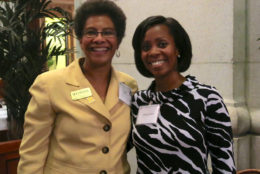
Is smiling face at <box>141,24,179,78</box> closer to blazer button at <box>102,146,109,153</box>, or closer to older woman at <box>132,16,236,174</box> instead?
older woman at <box>132,16,236,174</box>

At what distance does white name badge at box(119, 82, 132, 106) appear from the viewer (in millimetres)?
1815

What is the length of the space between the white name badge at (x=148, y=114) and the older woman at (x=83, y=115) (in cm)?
9

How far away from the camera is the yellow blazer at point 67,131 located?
1607mm

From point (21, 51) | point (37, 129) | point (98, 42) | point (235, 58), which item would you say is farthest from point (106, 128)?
point (21, 51)

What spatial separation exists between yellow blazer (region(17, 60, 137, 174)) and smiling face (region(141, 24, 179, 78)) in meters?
0.33

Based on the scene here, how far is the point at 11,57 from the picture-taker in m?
3.42

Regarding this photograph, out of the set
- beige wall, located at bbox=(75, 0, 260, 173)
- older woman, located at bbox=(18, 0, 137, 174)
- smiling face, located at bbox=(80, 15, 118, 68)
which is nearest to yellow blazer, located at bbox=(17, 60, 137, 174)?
older woman, located at bbox=(18, 0, 137, 174)

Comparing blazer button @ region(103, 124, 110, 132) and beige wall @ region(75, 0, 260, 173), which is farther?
beige wall @ region(75, 0, 260, 173)

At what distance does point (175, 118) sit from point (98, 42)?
0.55 metres

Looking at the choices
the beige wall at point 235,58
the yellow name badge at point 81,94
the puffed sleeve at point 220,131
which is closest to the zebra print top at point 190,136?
the puffed sleeve at point 220,131

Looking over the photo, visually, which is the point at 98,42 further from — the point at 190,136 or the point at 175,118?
the point at 190,136

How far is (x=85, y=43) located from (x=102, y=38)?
0.32 ft

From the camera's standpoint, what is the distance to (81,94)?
1660 mm

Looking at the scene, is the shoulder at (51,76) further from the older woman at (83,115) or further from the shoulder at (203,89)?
the shoulder at (203,89)
